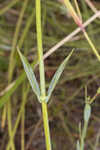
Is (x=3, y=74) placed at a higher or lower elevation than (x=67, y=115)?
higher

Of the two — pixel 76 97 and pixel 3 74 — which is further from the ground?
pixel 3 74

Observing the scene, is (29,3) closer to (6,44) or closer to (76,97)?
(6,44)

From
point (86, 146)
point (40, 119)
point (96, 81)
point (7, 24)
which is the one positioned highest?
point (7, 24)

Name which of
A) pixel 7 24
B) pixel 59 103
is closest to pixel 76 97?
pixel 59 103

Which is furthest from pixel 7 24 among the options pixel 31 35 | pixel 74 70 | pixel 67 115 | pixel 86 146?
pixel 86 146

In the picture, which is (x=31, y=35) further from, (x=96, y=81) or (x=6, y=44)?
(x=96, y=81)

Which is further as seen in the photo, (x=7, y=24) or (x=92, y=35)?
(x=7, y=24)

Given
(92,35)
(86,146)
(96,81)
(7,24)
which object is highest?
(7,24)

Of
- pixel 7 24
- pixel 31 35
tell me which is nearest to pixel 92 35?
pixel 31 35
